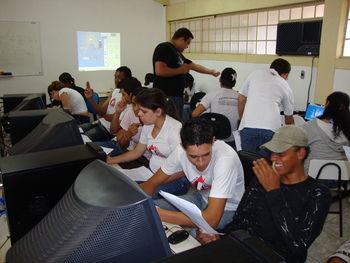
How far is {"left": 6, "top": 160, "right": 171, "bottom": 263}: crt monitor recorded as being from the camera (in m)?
0.72

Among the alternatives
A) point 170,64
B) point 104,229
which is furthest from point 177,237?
point 170,64

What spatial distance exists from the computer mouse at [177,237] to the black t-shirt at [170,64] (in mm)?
2351

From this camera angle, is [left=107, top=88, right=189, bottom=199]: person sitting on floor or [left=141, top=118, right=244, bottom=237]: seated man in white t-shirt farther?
[left=107, top=88, right=189, bottom=199]: person sitting on floor

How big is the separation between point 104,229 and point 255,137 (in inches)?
91.8

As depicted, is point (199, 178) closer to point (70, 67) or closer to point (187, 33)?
point (187, 33)

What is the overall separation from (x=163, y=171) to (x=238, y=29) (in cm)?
388

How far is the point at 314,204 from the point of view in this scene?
1.35 meters

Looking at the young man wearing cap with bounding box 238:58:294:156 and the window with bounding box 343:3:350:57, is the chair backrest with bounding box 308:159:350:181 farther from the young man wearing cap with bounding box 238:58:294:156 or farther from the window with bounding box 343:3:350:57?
the window with bounding box 343:3:350:57

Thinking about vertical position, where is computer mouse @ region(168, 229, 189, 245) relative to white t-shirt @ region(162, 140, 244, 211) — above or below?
→ below

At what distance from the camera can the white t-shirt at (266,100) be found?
2.83 m

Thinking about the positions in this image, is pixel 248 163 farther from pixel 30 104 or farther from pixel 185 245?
pixel 30 104

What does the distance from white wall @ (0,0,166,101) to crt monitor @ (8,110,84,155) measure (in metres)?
4.87

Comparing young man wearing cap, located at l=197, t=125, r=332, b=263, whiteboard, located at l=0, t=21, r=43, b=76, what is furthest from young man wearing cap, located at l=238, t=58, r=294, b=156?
whiteboard, located at l=0, t=21, r=43, b=76

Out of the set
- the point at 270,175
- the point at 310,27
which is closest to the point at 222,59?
the point at 310,27
